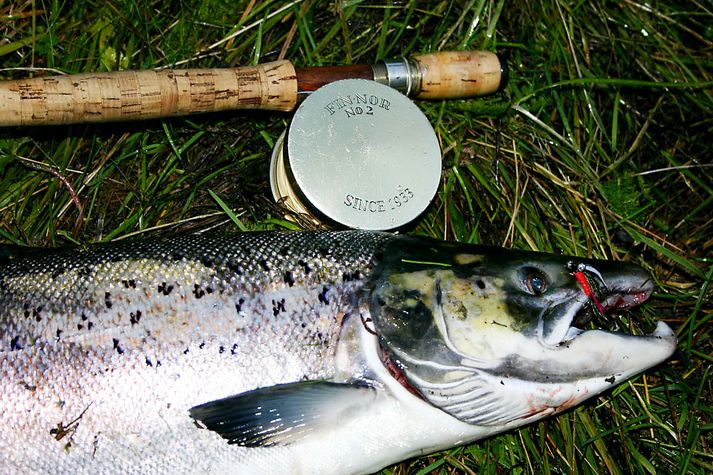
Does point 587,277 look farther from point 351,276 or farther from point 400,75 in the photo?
point 400,75

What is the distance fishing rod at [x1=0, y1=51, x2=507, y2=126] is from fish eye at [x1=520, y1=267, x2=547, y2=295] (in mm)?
982

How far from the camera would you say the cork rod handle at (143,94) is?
221cm

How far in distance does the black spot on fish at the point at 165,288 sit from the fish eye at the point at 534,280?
1.06 meters

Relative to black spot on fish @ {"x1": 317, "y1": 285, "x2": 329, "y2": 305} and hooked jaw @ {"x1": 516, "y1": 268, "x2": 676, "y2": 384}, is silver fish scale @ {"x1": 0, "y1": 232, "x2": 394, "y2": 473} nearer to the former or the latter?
black spot on fish @ {"x1": 317, "y1": 285, "x2": 329, "y2": 305}

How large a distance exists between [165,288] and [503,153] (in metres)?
1.58

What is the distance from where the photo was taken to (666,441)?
2578 millimetres

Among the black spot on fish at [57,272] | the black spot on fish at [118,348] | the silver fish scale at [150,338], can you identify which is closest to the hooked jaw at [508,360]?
the silver fish scale at [150,338]

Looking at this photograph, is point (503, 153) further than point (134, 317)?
Yes

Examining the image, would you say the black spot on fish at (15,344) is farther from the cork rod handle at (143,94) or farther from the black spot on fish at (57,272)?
the cork rod handle at (143,94)

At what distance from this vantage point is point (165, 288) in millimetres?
2006

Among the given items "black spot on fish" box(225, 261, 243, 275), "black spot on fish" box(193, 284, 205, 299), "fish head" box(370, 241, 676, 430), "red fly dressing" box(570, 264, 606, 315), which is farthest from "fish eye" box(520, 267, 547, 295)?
"black spot on fish" box(193, 284, 205, 299)

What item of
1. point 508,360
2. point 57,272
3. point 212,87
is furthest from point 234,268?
point 508,360

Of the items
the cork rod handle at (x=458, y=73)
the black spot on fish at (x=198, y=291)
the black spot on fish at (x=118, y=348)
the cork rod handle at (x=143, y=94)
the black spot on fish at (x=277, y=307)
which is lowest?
the black spot on fish at (x=118, y=348)

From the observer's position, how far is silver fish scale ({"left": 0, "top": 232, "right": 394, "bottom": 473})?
187cm
